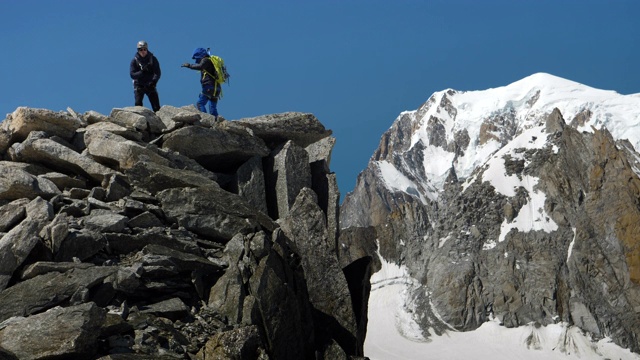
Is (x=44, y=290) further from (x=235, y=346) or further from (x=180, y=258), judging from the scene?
(x=235, y=346)

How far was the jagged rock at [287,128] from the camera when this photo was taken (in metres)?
28.3

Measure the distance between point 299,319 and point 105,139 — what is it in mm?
9478

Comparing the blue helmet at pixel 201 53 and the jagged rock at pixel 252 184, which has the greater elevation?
the blue helmet at pixel 201 53

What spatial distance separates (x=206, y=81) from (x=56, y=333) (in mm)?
17914

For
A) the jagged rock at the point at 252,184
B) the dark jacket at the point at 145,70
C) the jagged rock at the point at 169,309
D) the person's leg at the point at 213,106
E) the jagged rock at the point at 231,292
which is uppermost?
the dark jacket at the point at 145,70

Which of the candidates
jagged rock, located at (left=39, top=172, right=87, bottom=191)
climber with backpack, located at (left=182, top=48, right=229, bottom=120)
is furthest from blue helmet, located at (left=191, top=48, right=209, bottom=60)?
jagged rock, located at (left=39, top=172, right=87, bottom=191)

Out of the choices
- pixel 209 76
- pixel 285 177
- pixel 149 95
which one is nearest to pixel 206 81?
pixel 209 76

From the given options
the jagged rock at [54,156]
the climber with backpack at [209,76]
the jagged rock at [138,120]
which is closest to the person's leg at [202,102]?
the climber with backpack at [209,76]

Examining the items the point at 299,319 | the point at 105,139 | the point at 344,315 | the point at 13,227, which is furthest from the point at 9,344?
the point at 105,139

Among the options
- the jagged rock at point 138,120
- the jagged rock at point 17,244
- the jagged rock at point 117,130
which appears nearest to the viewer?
the jagged rock at point 17,244

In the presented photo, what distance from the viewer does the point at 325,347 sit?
20.4 m

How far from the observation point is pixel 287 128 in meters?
28.9

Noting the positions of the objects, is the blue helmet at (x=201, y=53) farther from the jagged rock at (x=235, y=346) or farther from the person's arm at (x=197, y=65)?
the jagged rock at (x=235, y=346)

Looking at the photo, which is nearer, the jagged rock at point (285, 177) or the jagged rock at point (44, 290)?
the jagged rock at point (44, 290)
